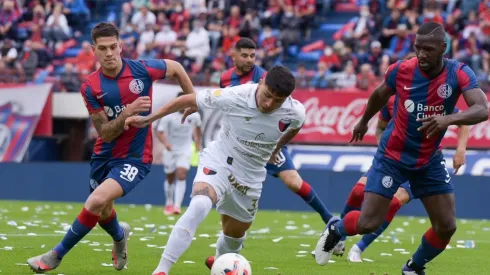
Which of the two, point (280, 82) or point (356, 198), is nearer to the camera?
point (280, 82)

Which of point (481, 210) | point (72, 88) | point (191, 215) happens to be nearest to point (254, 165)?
point (191, 215)

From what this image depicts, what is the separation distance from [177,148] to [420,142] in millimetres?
11454

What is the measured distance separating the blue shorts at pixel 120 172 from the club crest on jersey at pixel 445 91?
282 cm

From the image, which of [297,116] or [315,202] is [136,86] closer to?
[297,116]

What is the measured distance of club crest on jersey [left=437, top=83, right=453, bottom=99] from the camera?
8.52 meters

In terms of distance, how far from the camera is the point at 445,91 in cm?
853

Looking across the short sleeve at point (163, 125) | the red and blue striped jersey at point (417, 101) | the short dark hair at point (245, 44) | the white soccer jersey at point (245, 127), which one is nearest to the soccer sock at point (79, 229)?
the white soccer jersey at point (245, 127)

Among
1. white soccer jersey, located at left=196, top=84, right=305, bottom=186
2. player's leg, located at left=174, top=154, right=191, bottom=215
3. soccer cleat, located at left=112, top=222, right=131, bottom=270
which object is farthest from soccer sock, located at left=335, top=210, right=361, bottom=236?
player's leg, located at left=174, top=154, right=191, bottom=215

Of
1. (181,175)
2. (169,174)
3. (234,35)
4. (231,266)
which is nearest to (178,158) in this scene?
(181,175)

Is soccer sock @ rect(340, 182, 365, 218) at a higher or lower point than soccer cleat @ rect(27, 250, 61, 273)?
lower

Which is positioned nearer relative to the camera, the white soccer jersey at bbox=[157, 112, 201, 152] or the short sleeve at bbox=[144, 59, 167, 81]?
the short sleeve at bbox=[144, 59, 167, 81]

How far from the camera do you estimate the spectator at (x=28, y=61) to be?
25.2 meters

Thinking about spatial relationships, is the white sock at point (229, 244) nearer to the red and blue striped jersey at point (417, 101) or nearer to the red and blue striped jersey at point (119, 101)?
the red and blue striped jersey at point (119, 101)

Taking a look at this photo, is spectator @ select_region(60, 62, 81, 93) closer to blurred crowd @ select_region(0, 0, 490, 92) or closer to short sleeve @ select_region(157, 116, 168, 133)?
blurred crowd @ select_region(0, 0, 490, 92)
